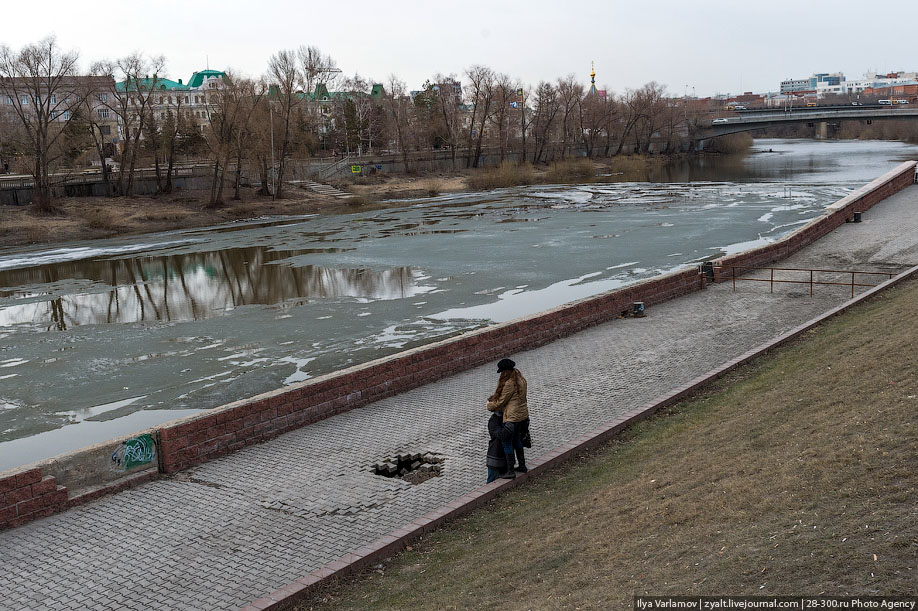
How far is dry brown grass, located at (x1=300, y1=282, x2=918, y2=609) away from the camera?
6.30 meters

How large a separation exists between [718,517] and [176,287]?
27034 mm

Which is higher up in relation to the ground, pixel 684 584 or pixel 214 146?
pixel 214 146

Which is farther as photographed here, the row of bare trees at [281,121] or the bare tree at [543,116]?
the bare tree at [543,116]

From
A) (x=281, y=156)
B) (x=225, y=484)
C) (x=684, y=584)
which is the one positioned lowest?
(x=225, y=484)

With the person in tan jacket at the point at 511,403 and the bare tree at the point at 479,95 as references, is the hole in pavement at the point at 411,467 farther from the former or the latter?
the bare tree at the point at 479,95

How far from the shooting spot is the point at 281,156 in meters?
69.7

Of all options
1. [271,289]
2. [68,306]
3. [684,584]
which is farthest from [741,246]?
[684,584]

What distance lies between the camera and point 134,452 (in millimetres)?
11219

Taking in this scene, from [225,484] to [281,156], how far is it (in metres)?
61.6

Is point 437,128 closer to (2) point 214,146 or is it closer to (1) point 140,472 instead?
(2) point 214,146

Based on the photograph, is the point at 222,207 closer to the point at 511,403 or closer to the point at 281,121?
the point at 281,121

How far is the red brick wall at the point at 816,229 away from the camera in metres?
26.3

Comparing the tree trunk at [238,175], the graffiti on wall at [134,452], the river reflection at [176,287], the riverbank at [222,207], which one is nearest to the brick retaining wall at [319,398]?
the graffiti on wall at [134,452]

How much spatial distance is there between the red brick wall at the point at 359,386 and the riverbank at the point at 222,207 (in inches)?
1597
